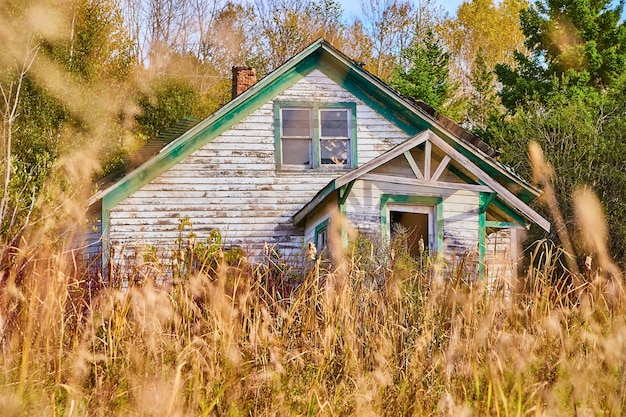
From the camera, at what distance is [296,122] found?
17609 mm

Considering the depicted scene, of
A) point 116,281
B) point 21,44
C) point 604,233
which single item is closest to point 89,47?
point 21,44

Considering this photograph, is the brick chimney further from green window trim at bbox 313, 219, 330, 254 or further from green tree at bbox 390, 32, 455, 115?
green tree at bbox 390, 32, 455, 115

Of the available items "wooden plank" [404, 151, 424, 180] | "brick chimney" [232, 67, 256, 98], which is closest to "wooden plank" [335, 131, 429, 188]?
"wooden plank" [404, 151, 424, 180]

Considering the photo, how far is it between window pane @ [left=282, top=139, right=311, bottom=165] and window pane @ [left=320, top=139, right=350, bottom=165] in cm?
32

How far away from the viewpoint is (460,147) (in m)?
16.6

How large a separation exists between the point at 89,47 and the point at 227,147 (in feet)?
47.0

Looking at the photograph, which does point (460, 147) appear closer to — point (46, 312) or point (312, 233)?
point (312, 233)

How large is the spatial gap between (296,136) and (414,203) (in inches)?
126

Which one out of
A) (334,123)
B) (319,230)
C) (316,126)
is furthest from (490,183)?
(316,126)

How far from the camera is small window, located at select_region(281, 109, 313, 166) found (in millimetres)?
17484

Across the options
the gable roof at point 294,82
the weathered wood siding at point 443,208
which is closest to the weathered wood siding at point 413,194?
the weathered wood siding at point 443,208

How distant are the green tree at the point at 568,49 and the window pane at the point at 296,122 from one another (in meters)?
12.7

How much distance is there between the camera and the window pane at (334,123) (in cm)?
1759

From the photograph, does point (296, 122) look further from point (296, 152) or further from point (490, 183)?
point (490, 183)
